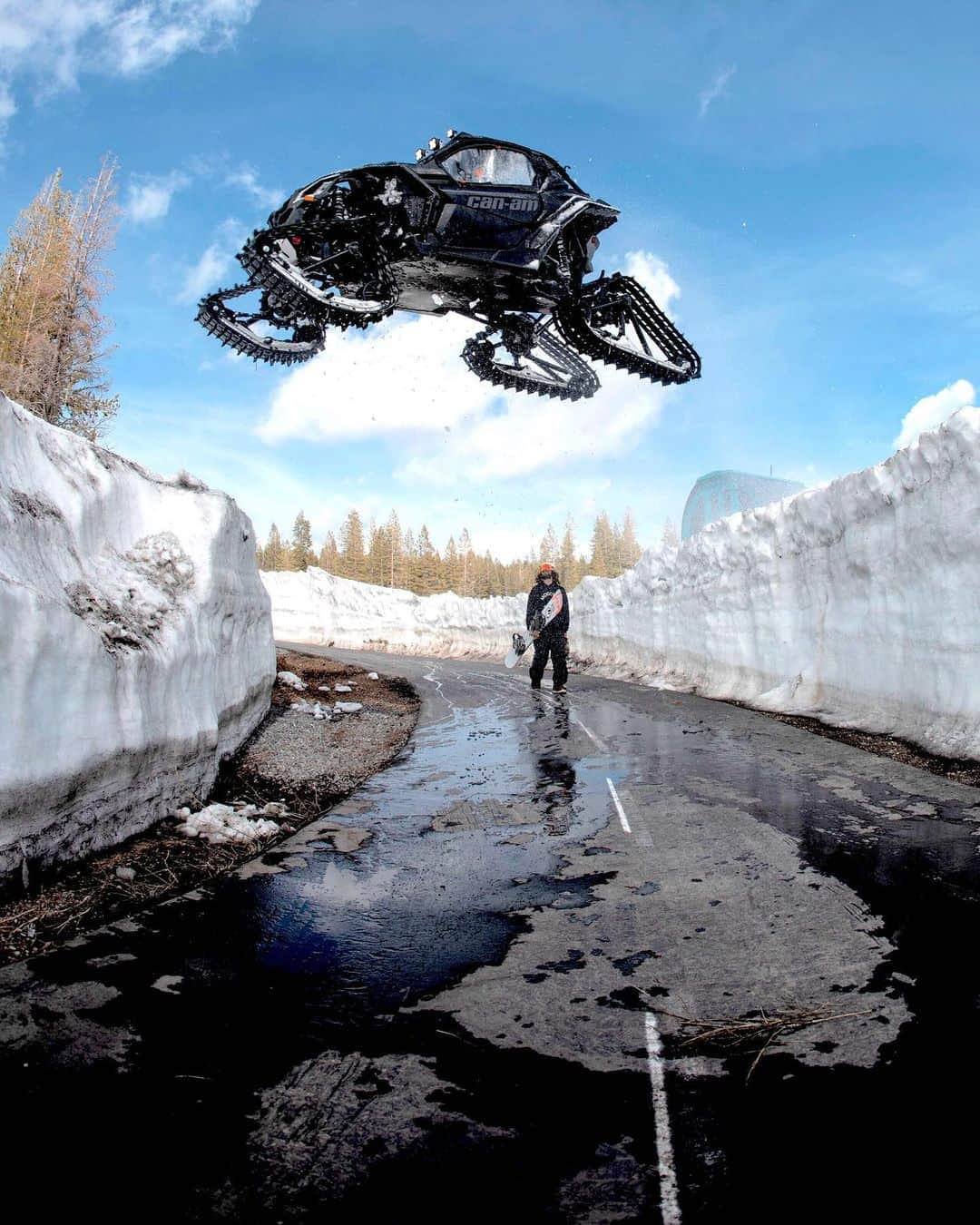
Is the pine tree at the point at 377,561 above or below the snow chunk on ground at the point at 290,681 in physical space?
above

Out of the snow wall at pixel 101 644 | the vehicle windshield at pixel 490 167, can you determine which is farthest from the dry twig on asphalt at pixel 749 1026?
the vehicle windshield at pixel 490 167

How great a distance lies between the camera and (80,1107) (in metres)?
2.37

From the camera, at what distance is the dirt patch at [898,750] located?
22.5 ft

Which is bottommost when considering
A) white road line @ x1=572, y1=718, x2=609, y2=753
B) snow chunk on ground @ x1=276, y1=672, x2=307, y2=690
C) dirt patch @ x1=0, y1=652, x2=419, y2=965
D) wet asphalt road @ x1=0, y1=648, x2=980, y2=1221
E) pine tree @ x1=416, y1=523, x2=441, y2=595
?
dirt patch @ x1=0, y1=652, x2=419, y2=965

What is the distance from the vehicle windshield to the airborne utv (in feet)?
0.06

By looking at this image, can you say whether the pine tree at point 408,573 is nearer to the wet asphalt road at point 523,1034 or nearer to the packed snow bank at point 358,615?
the packed snow bank at point 358,615

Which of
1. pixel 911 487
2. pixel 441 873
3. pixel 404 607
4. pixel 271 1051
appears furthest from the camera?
pixel 404 607

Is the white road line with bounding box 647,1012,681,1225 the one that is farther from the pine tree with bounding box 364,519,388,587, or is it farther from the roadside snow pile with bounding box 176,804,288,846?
the pine tree with bounding box 364,519,388,587

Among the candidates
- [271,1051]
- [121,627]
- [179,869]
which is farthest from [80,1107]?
[121,627]

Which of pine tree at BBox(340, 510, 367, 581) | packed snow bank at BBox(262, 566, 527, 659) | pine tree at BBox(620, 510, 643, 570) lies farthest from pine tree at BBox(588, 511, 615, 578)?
packed snow bank at BBox(262, 566, 527, 659)

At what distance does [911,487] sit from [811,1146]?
8.15 metres

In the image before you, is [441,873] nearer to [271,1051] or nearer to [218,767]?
[271,1051]

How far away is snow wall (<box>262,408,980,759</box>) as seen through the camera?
7.89 m

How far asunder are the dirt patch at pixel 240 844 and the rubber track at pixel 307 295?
20.3 feet
